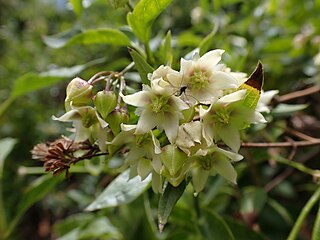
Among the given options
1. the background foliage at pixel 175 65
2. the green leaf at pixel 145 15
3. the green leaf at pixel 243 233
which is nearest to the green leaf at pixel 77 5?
the background foliage at pixel 175 65

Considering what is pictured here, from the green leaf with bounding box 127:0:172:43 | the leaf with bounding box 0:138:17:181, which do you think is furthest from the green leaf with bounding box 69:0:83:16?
the leaf with bounding box 0:138:17:181

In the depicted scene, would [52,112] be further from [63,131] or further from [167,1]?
[167,1]

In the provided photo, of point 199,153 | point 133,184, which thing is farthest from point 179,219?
point 199,153

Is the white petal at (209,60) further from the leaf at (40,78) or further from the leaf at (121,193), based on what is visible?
the leaf at (40,78)

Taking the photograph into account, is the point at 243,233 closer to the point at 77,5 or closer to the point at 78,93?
the point at 78,93

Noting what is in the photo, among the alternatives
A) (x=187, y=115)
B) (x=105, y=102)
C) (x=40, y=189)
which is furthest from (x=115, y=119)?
(x=40, y=189)

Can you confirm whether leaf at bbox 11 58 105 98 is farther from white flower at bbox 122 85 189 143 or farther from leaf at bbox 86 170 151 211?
white flower at bbox 122 85 189 143
